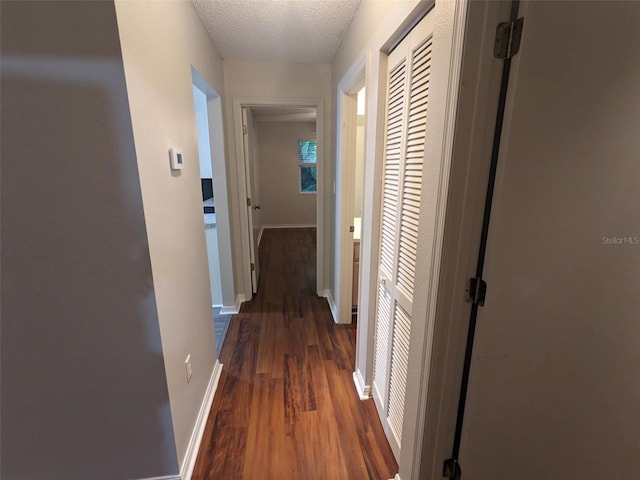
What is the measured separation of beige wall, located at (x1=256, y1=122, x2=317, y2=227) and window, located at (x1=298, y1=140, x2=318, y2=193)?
9 centimetres

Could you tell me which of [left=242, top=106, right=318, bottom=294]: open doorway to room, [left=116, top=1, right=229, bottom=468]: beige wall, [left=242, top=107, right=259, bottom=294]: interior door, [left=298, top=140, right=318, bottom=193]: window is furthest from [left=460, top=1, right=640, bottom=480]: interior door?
[left=298, top=140, right=318, bottom=193]: window

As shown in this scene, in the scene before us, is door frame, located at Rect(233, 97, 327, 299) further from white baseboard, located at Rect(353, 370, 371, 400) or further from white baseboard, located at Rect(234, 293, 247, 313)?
white baseboard, located at Rect(353, 370, 371, 400)

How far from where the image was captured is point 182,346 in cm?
139

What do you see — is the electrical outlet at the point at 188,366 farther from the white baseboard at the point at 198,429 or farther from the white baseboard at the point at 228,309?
the white baseboard at the point at 228,309

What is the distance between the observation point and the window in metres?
6.39

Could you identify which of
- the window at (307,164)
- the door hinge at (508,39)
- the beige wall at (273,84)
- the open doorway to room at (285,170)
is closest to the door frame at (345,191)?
the beige wall at (273,84)

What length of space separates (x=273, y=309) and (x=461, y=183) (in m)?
2.50

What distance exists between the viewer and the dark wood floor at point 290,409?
57.1 inches

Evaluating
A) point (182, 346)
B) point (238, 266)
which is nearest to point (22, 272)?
point (182, 346)

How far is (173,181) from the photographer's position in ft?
4.29

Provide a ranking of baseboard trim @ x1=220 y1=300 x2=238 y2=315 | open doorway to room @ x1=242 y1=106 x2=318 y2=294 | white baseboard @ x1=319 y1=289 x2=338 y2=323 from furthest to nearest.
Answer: open doorway to room @ x1=242 y1=106 x2=318 y2=294
baseboard trim @ x1=220 y1=300 x2=238 y2=315
white baseboard @ x1=319 y1=289 x2=338 y2=323

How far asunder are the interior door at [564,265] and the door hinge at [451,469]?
47 millimetres

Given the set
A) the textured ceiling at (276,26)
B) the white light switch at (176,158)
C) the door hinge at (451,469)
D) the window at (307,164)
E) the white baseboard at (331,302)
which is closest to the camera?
the door hinge at (451,469)

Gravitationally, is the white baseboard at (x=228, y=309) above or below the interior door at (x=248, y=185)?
below
